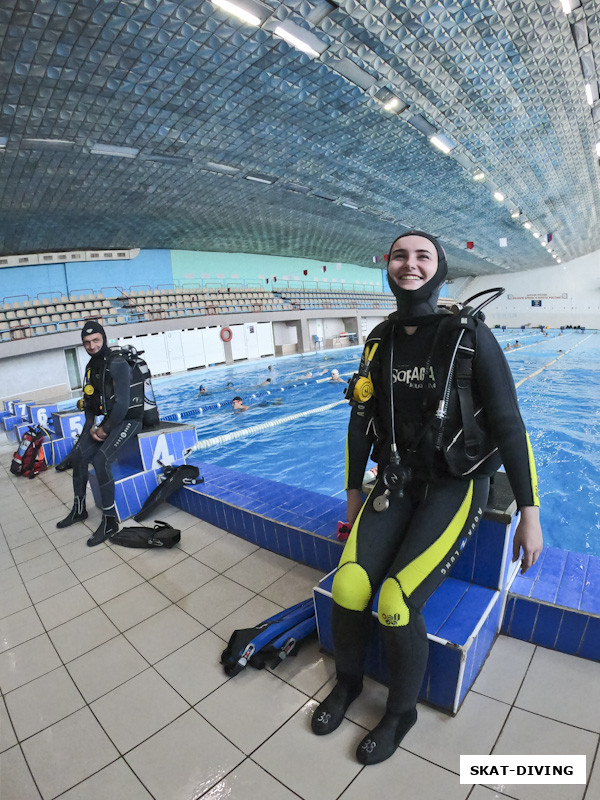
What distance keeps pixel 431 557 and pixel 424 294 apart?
922 mm

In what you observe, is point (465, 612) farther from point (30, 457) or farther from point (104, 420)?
point (30, 457)

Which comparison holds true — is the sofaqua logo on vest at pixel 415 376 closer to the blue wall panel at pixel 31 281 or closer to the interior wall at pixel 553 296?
the blue wall panel at pixel 31 281

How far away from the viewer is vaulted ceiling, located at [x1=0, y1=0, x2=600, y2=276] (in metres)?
4.80

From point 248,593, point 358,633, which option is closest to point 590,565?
point 358,633

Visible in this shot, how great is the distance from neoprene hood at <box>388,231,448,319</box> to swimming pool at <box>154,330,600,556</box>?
3.04m

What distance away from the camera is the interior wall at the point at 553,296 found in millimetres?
27922

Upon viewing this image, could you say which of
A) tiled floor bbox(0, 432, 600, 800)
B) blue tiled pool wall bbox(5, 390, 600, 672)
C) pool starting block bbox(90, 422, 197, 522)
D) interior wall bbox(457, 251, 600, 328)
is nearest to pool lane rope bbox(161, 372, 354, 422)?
pool starting block bbox(90, 422, 197, 522)

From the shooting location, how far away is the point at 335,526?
7.16ft

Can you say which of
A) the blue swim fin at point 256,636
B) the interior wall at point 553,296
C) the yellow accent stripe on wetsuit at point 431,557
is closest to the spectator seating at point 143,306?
the blue swim fin at point 256,636

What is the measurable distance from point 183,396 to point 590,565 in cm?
1044

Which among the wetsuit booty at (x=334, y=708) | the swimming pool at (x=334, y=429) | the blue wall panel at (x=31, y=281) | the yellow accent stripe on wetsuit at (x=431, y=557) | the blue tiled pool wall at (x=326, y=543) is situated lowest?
the swimming pool at (x=334, y=429)

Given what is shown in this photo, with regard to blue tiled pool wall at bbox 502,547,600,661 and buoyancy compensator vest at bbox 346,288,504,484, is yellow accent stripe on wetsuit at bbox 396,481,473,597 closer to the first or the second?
buoyancy compensator vest at bbox 346,288,504,484

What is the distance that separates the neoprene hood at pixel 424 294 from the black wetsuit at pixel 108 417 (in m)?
2.30

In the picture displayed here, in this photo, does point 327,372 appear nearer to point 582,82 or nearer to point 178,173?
point 178,173
